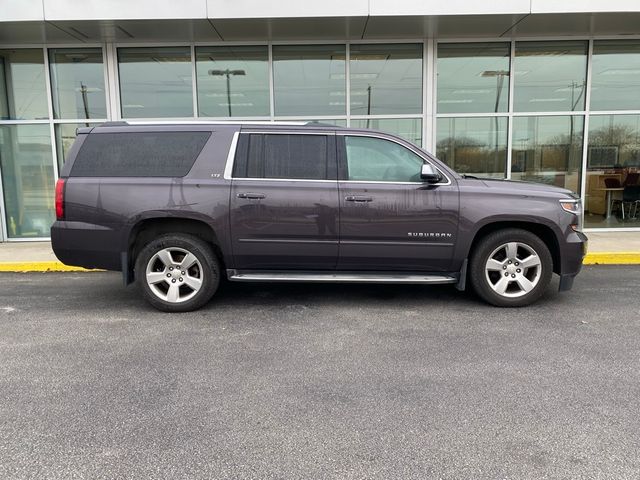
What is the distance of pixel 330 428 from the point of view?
9.60 feet

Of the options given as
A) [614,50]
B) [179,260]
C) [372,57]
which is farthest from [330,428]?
[614,50]

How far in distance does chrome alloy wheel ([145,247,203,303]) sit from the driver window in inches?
75.4

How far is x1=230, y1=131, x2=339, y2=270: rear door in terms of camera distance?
16.6 ft

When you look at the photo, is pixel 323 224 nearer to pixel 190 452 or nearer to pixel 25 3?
pixel 190 452

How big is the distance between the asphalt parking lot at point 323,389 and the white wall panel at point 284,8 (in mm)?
5090

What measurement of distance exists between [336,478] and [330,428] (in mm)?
474

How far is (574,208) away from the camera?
5.17 metres

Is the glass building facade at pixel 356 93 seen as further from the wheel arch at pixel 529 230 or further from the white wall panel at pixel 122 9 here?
the wheel arch at pixel 529 230

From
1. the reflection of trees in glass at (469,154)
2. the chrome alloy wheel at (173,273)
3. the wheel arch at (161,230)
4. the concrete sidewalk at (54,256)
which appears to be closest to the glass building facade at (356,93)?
the reflection of trees in glass at (469,154)

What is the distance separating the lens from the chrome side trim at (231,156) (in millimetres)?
5102

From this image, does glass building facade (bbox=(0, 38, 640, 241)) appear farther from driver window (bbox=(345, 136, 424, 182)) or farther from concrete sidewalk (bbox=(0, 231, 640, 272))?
driver window (bbox=(345, 136, 424, 182))

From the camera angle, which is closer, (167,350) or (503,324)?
(167,350)

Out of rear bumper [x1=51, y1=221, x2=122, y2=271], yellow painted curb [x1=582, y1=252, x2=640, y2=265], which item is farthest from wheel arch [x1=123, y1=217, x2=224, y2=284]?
yellow painted curb [x1=582, y1=252, x2=640, y2=265]

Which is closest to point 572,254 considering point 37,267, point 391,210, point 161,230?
point 391,210
